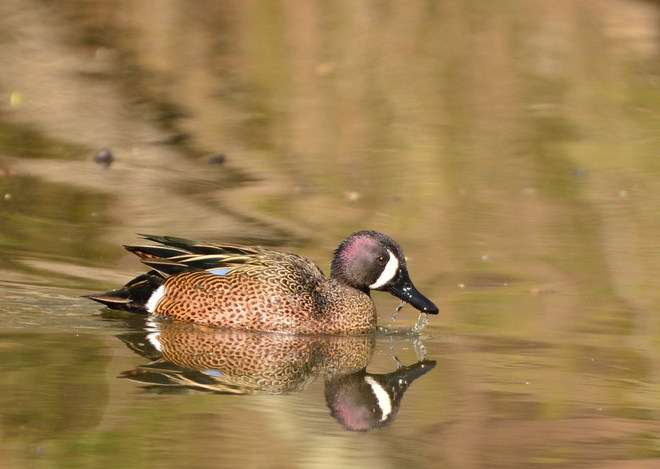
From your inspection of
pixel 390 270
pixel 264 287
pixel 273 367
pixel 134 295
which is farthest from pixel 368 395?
pixel 134 295

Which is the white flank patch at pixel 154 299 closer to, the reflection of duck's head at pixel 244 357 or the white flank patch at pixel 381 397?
the reflection of duck's head at pixel 244 357

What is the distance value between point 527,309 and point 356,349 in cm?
137

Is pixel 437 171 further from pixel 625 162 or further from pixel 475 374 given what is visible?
pixel 475 374

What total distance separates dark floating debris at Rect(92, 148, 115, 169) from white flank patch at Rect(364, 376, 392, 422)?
617cm

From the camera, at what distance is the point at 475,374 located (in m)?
6.67

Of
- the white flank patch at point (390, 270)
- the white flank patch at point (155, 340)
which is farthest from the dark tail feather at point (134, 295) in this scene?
the white flank patch at point (390, 270)

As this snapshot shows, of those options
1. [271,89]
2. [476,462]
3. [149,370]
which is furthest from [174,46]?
[476,462]

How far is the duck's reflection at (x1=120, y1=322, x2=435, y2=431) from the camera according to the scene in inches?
241

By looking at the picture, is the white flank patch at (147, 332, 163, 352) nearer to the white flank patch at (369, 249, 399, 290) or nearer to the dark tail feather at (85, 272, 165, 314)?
the dark tail feather at (85, 272, 165, 314)

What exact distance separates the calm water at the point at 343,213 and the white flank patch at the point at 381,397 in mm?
47

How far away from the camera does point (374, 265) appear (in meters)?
8.06

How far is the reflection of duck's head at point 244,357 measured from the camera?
249 inches

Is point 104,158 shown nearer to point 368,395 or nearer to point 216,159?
point 216,159

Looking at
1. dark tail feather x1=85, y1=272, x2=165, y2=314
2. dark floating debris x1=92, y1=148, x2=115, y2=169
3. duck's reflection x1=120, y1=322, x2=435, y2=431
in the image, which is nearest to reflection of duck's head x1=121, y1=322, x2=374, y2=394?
duck's reflection x1=120, y1=322, x2=435, y2=431
